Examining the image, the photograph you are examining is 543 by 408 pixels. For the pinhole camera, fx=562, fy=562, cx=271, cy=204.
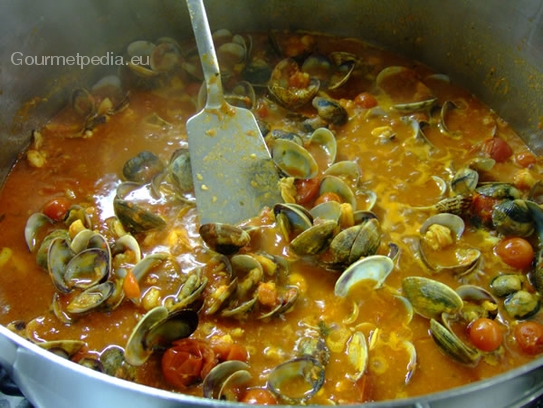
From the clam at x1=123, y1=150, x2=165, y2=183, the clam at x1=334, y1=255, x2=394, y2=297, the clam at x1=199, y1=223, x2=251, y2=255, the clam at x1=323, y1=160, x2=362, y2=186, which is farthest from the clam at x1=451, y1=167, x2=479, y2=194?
the clam at x1=123, y1=150, x2=165, y2=183

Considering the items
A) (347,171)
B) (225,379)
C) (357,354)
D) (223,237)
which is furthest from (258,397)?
(347,171)

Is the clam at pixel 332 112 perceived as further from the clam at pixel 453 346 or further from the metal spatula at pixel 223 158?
the clam at pixel 453 346

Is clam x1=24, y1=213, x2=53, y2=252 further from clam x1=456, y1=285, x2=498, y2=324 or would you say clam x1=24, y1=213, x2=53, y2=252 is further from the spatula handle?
clam x1=456, y1=285, x2=498, y2=324

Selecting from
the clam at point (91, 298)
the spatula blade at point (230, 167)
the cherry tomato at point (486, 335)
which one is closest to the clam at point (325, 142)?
the spatula blade at point (230, 167)

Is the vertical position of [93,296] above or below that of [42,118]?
below

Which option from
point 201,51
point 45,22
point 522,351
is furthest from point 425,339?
point 45,22

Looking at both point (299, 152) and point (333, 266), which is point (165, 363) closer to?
point (333, 266)
